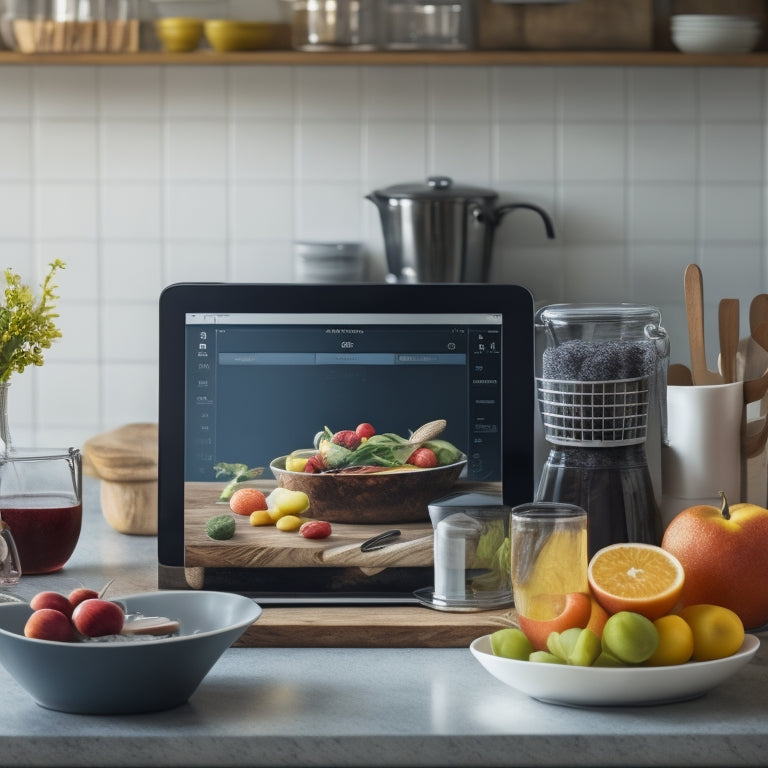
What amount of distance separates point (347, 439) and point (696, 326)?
0.38m

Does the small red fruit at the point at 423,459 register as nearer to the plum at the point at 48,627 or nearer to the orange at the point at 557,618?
the orange at the point at 557,618

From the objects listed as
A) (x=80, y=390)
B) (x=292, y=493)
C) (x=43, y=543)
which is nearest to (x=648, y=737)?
(x=292, y=493)

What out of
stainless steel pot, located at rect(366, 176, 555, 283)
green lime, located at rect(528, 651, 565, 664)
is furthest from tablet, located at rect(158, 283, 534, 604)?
stainless steel pot, located at rect(366, 176, 555, 283)

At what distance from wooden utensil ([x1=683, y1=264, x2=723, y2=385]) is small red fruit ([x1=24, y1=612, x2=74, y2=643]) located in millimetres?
677

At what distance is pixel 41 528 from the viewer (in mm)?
1231

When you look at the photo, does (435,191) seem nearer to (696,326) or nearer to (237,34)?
(237,34)

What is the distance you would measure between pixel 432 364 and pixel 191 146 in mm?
1363

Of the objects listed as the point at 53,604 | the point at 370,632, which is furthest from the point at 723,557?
the point at 53,604

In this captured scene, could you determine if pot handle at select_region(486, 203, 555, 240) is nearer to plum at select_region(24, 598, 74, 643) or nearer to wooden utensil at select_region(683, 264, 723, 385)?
wooden utensil at select_region(683, 264, 723, 385)

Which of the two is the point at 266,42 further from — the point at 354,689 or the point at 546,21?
the point at 354,689

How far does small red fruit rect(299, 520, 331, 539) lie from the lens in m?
1.11

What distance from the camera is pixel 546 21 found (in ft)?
7.22

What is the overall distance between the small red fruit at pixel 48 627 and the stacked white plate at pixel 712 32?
A: 172 centimetres

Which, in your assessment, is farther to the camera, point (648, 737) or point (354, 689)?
point (354, 689)
